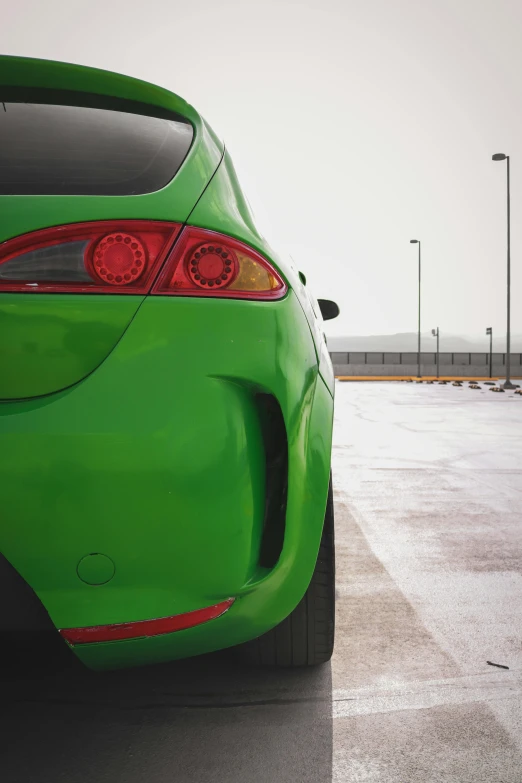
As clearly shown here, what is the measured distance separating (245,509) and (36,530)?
0.45 meters

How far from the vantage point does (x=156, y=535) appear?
1576 millimetres

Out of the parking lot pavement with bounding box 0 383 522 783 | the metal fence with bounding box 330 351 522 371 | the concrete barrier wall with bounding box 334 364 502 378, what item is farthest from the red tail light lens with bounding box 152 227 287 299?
the metal fence with bounding box 330 351 522 371

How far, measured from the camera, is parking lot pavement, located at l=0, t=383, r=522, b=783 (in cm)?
188

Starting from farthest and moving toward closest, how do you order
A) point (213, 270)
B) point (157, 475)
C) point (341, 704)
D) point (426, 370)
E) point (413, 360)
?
point (413, 360) < point (426, 370) < point (341, 704) < point (213, 270) < point (157, 475)

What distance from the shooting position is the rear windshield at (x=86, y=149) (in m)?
1.67

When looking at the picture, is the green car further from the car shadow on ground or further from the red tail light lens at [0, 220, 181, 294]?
the car shadow on ground

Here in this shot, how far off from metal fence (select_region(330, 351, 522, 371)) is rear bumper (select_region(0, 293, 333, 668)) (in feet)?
185

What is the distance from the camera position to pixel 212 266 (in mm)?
1672

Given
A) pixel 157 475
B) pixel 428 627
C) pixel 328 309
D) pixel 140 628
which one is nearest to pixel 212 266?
pixel 157 475

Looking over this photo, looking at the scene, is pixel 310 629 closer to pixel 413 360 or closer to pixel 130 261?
pixel 130 261

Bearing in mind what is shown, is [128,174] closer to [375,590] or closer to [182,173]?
[182,173]

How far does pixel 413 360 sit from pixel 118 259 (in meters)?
62.2

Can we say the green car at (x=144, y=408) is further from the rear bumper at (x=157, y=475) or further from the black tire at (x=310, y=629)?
the black tire at (x=310, y=629)

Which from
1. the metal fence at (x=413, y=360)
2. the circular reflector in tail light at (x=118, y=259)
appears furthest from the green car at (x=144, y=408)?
the metal fence at (x=413, y=360)
